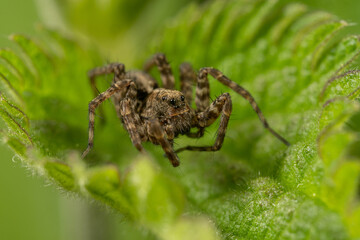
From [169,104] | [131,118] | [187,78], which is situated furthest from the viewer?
[187,78]

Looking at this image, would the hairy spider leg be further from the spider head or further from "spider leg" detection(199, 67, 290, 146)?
"spider leg" detection(199, 67, 290, 146)

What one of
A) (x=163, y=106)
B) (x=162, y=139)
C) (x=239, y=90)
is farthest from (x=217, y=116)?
(x=162, y=139)

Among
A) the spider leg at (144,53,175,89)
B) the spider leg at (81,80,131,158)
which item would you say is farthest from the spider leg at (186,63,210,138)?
the spider leg at (81,80,131,158)

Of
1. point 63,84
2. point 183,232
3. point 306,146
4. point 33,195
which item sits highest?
point 63,84

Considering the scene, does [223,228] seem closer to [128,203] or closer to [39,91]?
[128,203]

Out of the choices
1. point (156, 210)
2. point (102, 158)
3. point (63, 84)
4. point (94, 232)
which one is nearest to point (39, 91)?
point (63, 84)

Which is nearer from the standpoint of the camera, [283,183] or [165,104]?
[283,183]

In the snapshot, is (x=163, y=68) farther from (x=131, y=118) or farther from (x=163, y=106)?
(x=131, y=118)
